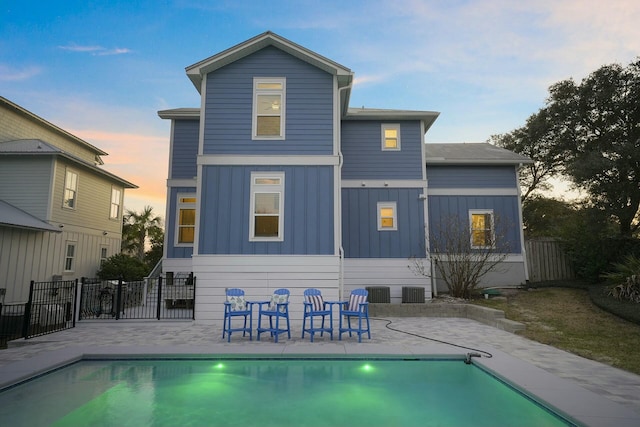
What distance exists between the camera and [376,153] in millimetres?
13734

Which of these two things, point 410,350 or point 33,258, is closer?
point 410,350

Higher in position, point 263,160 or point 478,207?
point 263,160

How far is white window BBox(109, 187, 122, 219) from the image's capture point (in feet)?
61.7

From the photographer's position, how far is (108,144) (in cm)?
2147

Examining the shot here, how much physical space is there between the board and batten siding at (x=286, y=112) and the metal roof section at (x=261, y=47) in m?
0.15

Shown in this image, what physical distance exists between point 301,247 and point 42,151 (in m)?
A: 11.9

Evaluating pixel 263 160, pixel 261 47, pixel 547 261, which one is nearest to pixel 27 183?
pixel 263 160

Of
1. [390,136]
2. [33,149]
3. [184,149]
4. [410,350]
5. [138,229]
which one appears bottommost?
[410,350]

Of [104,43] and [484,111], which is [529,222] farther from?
[104,43]

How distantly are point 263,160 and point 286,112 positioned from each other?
59.5 inches

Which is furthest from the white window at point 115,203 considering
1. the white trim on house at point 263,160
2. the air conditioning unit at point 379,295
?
the air conditioning unit at point 379,295

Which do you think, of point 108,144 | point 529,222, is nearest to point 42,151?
point 108,144

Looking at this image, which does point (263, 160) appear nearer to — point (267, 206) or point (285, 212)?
point (267, 206)

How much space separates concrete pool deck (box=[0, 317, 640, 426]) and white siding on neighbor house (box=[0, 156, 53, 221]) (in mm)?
7567
